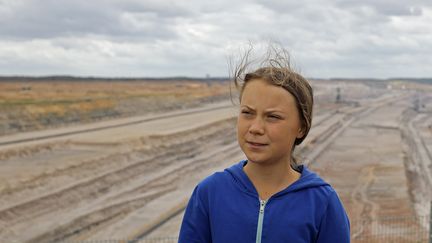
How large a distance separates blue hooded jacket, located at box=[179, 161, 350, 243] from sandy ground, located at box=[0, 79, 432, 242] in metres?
13.0

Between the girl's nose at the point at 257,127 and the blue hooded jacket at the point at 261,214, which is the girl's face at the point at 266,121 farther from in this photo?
the blue hooded jacket at the point at 261,214

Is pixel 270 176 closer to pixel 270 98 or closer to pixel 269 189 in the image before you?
pixel 269 189

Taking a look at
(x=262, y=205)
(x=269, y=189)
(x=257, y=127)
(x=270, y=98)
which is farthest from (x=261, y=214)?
(x=270, y=98)

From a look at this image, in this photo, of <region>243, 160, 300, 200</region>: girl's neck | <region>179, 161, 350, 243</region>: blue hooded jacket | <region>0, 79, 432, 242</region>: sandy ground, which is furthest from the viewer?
<region>0, 79, 432, 242</region>: sandy ground

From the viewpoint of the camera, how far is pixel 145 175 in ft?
86.6

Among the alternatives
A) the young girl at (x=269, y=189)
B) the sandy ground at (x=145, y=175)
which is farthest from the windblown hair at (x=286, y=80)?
A: the sandy ground at (x=145, y=175)

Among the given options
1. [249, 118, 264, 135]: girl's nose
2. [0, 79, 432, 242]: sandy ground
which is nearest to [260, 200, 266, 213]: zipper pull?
[249, 118, 264, 135]: girl's nose

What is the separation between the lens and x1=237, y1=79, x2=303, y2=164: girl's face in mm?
2188

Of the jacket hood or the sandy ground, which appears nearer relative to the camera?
the jacket hood

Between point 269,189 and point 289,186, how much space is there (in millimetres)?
86

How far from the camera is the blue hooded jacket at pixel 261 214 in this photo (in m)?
2.12

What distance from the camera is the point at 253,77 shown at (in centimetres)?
226

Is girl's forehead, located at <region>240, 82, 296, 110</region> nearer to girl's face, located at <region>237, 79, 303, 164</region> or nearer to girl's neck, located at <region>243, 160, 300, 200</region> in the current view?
girl's face, located at <region>237, 79, 303, 164</region>

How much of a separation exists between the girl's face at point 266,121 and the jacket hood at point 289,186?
87 mm
